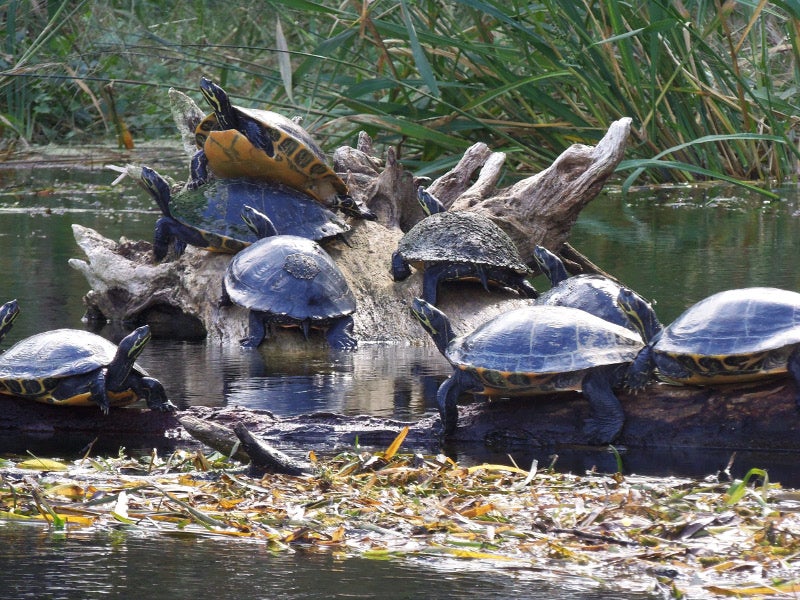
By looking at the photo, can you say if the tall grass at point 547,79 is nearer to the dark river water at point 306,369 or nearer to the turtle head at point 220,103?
the dark river water at point 306,369

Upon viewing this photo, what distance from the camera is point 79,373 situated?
14.5ft

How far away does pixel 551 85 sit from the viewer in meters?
11.8

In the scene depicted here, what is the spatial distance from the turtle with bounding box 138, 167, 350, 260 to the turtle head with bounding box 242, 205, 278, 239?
7 cm

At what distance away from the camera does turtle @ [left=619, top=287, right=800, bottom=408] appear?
4.11 metres

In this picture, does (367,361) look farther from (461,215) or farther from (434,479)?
(434,479)

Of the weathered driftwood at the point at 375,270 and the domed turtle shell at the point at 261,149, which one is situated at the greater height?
the domed turtle shell at the point at 261,149

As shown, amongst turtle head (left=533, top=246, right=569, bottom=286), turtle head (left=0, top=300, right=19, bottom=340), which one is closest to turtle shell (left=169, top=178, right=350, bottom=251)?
turtle head (left=533, top=246, right=569, bottom=286)

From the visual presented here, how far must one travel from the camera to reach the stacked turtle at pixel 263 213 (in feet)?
22.9

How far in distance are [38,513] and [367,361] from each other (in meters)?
3.29

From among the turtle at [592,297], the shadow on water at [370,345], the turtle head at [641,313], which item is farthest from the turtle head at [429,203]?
the turtle head at [641,313]

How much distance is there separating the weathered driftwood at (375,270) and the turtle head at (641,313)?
2540 mm

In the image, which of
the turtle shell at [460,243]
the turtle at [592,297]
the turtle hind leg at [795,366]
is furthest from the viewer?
the turtle shell at [460,243]

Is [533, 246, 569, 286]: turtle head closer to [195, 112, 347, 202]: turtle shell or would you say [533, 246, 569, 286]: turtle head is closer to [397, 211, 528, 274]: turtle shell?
[397, 211, 528, 274]: turtle shell

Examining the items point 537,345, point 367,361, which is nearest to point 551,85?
point 367,361
